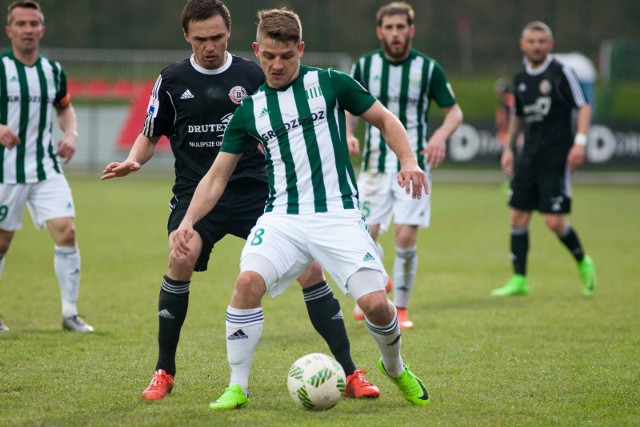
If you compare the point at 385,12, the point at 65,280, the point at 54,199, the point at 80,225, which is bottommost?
the point at 80,225

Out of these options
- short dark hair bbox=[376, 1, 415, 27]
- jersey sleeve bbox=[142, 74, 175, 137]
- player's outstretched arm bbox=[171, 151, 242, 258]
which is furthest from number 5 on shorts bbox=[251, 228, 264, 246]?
short dark hair bbox=[376, 1, 415, 27]

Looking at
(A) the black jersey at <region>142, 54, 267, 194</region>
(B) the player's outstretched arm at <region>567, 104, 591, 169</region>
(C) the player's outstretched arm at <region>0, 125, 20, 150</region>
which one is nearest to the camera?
(A) the black jersey at <region>142, 54, 267, 194</region>

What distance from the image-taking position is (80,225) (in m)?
14.7

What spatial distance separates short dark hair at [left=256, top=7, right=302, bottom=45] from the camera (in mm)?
4570

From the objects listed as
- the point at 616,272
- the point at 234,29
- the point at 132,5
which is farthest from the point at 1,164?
the point at 132,5

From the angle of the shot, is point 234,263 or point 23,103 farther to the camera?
point 234,263

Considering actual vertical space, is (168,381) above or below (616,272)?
above

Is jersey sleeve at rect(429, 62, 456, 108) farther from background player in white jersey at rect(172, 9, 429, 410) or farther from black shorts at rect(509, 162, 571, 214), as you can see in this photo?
background player in white jersey at rect(172, 9, 429, 410)

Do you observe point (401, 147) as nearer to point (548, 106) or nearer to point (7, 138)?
point (7, 138)

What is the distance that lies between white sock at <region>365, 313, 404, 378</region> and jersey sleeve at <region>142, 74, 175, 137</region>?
1698mm

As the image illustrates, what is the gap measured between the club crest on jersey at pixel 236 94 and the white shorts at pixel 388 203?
8.13ft

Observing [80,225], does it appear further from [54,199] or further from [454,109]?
[454,109]

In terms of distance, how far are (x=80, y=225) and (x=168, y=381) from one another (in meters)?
10.1

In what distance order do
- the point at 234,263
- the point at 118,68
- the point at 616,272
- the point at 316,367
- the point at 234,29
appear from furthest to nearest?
the point at 234,29
the point at 118,68
the point at 234,263
the point at 616,272
the point at 316,367
